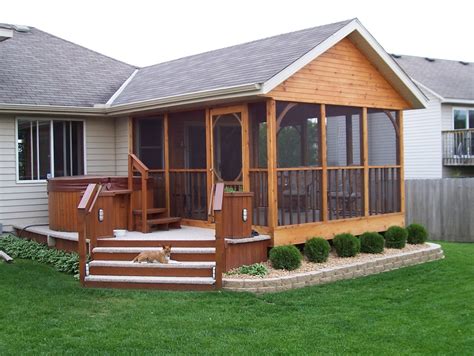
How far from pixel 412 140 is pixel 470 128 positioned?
6.95 feet

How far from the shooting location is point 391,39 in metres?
41.8

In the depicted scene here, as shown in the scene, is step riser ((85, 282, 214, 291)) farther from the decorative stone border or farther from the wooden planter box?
the wooden planter box

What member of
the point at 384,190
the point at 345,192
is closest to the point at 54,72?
the point at 345,192

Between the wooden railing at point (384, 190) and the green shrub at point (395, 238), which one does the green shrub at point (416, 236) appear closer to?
the wooden railing at point (384, 190)

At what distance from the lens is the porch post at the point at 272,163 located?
9414mm

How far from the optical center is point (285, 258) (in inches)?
359

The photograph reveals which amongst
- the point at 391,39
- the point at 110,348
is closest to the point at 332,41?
the point at 110,348

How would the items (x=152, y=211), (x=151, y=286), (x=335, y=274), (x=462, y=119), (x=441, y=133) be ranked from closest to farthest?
1. (x=151, y=286)
2. (x=335, y=274)
3. (x=152, y=211)
4. (x=441, y=133)
5. (x=462, y=119)

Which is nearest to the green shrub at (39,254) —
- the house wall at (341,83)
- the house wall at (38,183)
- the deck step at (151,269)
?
the house wall at (38,183)

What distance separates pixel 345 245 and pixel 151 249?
3337mm

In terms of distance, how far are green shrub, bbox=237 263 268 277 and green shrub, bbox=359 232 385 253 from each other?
264cm

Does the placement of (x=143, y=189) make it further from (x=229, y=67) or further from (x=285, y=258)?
(x=285, y=258)

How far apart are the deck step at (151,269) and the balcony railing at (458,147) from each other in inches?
625

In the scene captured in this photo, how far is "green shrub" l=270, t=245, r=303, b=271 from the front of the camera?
911 cm
